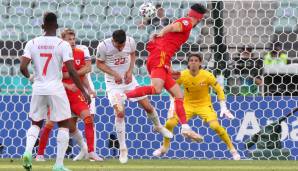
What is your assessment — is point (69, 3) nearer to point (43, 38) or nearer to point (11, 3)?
point (11, 3)

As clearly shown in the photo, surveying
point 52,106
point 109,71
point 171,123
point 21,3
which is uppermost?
point 21,3

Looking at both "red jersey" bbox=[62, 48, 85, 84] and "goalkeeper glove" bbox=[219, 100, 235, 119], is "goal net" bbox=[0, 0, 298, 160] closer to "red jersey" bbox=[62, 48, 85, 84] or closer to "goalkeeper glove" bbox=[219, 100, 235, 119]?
"goalkeeper glove" bbox=[219, 100, 235, 119]

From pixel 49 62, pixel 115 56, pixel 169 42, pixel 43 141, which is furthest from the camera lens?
pixel 115 56

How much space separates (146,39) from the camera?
1504 cm

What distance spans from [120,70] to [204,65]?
247 centimetres

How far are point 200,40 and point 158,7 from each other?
2.84 ft

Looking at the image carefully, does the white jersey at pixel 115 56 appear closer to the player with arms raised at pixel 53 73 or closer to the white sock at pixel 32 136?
the white sock at pixel 32 136

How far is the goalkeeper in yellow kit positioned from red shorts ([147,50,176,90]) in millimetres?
1184

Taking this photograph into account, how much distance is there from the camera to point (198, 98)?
44.5 ft

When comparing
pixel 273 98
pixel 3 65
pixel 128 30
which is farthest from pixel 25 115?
pixel 273 98

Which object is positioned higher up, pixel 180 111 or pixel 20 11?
pixel 20 11

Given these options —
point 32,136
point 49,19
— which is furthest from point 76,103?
point 49,19

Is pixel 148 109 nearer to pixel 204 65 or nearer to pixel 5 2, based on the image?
pixel 204 65

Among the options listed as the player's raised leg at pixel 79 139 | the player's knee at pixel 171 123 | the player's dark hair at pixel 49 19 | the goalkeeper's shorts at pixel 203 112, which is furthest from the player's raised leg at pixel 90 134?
the player's dark hair at pixel 49 19
